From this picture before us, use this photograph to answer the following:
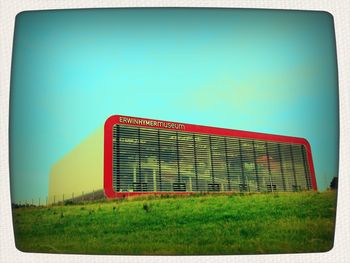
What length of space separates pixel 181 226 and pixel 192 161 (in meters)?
0.78

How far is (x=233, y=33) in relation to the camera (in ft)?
14.3

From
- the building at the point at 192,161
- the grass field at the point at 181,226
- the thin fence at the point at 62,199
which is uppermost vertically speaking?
the building at the point at 192,161

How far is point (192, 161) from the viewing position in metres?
4.54

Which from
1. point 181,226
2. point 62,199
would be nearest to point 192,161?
point 181,226

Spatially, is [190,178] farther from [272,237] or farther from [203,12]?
[203,12]

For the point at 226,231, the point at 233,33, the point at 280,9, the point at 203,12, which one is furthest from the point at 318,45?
the point at 226,231

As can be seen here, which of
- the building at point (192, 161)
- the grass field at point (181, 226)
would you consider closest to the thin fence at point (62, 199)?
the grass field at point (181, 226)

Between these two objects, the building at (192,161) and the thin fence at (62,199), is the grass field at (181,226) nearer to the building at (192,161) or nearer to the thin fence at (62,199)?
the thin fence at (62,199)

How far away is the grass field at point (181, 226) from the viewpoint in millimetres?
4105

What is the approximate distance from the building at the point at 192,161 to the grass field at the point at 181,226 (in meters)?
0.20

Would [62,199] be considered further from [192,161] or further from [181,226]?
[192,161]

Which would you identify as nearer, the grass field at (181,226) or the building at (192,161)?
the grass field at (181,226)

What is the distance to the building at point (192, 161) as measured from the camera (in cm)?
437

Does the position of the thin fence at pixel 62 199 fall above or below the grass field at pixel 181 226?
above
